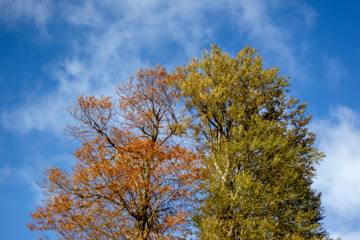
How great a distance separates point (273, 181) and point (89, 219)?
31.6ft

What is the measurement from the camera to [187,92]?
60.4 feet

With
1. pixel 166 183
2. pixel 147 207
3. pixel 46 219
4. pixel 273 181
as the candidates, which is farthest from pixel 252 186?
pixel 46 219

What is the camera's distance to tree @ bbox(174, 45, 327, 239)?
13633 mm

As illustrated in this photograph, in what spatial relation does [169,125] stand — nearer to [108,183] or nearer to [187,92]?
[187,92]

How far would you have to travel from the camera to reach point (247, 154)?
50.4 feet

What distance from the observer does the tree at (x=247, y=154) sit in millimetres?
13633

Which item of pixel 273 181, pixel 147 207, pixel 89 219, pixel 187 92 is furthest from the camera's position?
pixel 187 92

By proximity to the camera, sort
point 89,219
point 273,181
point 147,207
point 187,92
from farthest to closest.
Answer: point 187,92 → point 273,181 → point 147,207 → point 89,219

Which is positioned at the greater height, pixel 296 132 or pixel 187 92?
pixel 187 92

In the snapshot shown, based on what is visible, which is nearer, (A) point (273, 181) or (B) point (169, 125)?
(A) point (273, 181)

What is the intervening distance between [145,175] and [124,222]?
2458mm

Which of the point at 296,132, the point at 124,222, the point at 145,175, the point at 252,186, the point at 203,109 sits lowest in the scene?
the point at 124,222

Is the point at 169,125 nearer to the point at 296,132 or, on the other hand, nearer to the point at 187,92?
the point at 187,92

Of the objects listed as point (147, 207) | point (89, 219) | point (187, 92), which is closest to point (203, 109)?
point (187, 92)
